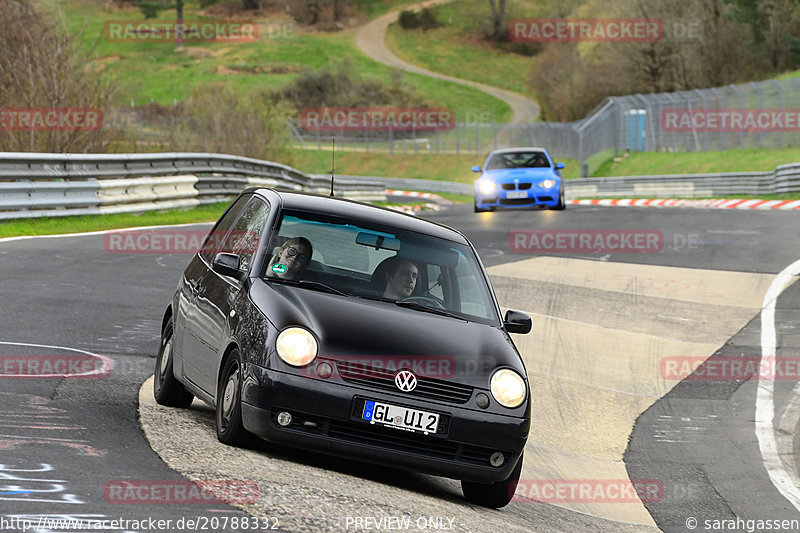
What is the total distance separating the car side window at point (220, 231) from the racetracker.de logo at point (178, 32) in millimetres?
124120

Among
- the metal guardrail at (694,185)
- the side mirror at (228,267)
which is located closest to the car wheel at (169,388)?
the side mirror at (228,267)

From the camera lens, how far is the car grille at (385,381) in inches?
251

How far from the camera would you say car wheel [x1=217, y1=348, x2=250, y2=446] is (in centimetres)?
655

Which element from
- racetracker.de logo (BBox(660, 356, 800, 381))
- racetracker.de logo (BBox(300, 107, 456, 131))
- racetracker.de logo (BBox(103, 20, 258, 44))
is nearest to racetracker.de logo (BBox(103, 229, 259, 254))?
racetracker.de logo (BBox(660, 356, 800, 381))

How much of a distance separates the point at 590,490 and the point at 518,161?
2201cm

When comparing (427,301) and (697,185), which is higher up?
(427,301)

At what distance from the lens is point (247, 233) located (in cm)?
793

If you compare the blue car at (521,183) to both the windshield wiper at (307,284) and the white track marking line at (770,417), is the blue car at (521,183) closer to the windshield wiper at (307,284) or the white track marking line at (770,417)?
the white track marking line at (770,417)

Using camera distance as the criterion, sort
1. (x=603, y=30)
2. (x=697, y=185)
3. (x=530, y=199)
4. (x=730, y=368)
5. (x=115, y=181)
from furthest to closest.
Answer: (x=603, y=30) → (x=697, y=185) → (x=530, y=199) → (x=115, y=181) → (x=730, y=368)

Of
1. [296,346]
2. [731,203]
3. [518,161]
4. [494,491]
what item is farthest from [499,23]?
[296,346]

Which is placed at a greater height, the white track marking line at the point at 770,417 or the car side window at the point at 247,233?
the car side window at the point at 247,233

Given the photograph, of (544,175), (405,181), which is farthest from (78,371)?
(405,181)

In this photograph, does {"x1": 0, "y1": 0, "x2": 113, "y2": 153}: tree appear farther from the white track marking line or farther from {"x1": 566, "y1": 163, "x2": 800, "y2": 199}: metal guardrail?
{"x1": 566, "y1": 163, "x2": 800, "y2": 199}: metal guardrail

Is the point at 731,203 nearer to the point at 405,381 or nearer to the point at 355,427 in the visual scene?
the point at 405,381
